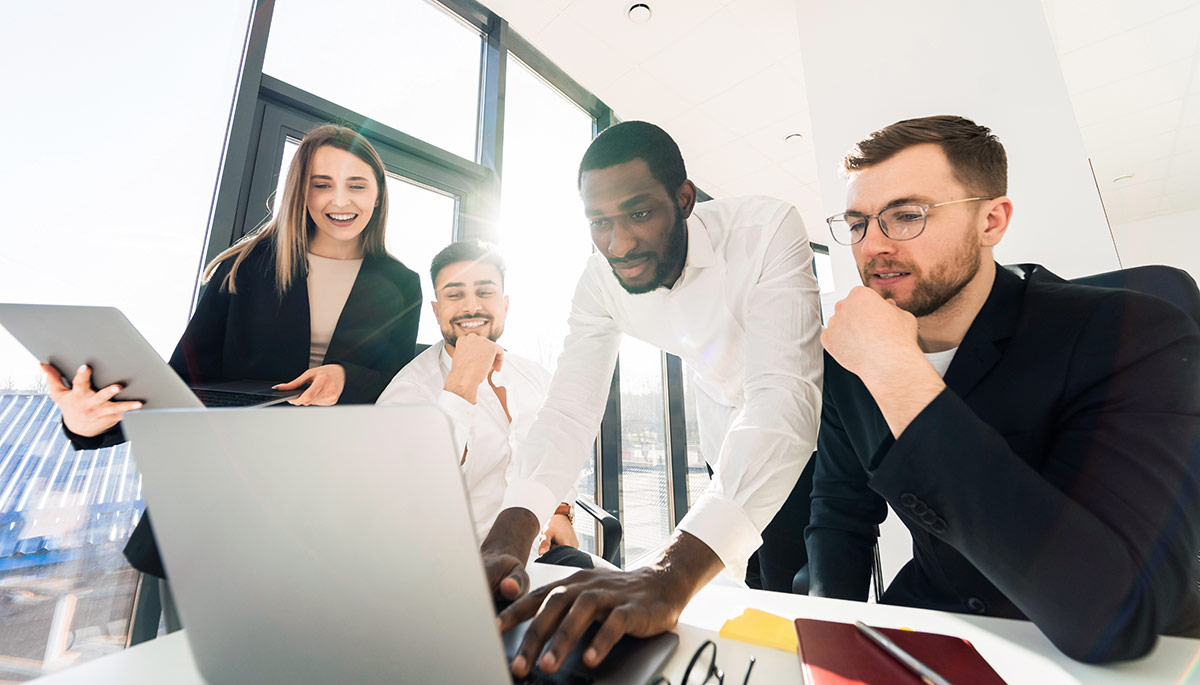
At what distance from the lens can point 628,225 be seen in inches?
52.0

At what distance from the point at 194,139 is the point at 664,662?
6.36 ft

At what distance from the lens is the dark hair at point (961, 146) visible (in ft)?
3.14

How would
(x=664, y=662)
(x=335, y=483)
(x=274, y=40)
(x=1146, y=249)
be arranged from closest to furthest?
(x=335, y=483) → (x=664, y=662) → (x=274, y=40) → (x=1146, y=249)

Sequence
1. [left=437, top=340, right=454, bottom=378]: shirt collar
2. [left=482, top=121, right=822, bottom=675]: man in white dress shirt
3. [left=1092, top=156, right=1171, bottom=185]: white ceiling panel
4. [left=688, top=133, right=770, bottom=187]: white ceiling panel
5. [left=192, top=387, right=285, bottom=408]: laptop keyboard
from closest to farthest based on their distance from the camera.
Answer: [left=482, top=121, right=822, bottom=675]: man in white dress shirt < [left=192, top=387, right=285, bottom=408]: laptop keyboard < [left=437, top=340, right=454, bottom=378]: shirt collar < [left=688, top=133, right=770, bottom=187]: white ceiling panel < [left=1092, top=156, right=1171, bottom=185]: white ceiling panel

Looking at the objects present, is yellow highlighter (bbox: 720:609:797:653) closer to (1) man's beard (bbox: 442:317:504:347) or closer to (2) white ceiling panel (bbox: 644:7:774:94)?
(1) man's beard (bbox: 442:317:504:347)

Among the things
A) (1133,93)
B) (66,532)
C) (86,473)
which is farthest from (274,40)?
(1133,93)

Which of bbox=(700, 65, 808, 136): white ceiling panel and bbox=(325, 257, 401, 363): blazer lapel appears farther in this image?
bbox=(700, 65, 808, 136): white ceiling panel

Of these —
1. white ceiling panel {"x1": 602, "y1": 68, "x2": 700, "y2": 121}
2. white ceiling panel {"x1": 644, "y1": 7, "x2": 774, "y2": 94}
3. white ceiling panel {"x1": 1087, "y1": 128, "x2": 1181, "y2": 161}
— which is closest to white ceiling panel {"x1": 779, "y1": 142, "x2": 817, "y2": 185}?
white ceiling panel {"x1": 644, "y1": 7, "x2": 774, "y2": 94}

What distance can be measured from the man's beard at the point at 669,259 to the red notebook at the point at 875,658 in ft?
3.22

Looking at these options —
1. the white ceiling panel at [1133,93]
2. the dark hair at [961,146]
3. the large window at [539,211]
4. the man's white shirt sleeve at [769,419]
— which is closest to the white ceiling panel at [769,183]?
the large window at [539,211]

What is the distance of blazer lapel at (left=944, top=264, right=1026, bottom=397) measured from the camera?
2.66 feet

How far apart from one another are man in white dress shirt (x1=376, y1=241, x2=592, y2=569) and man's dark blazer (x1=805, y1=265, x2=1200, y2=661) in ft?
3.82

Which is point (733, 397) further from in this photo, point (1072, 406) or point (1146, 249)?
point (1146, 249)

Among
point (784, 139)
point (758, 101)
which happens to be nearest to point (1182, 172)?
point (784, 139)
